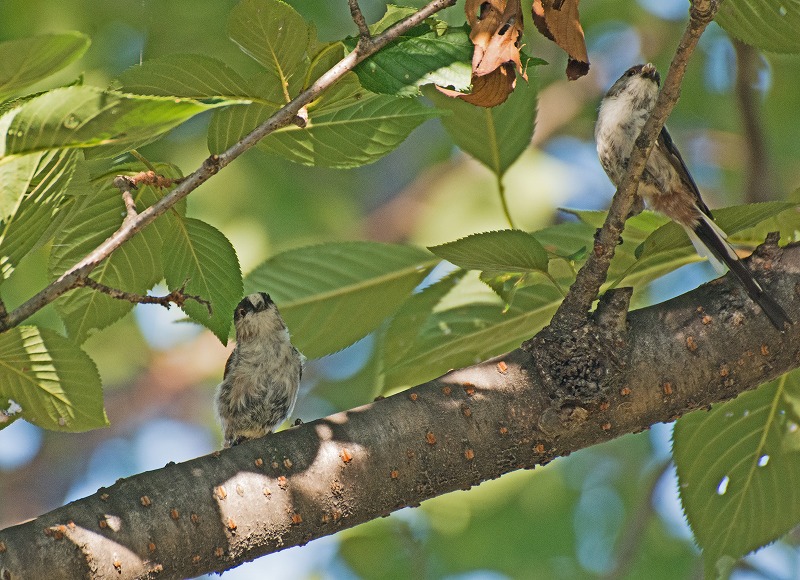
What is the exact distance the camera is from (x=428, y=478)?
202 cm

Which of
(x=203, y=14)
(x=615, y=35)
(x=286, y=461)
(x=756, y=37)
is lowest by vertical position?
(x=286, y=461)

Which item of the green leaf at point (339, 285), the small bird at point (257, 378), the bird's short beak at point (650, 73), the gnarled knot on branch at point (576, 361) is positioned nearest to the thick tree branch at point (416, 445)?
the gnarled knot on branch at point (576, 361)

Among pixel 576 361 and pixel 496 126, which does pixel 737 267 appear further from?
pixel 496 126

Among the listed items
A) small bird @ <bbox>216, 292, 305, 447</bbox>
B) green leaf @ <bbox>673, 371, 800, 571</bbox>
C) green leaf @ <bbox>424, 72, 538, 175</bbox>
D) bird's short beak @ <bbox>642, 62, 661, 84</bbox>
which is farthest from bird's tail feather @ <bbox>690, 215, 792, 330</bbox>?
small bird @ <bbox>216, 292, 305, 447</bbox>

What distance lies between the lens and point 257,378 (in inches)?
153

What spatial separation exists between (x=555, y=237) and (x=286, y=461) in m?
0.95

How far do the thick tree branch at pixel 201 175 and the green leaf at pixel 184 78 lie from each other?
0.18m

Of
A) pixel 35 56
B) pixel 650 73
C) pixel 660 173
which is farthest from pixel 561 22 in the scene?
pixel 650 73

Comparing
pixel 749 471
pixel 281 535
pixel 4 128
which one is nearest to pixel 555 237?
pixel 749 471

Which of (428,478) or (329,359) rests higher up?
(329,359)

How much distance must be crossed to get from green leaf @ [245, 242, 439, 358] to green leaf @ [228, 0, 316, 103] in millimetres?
775

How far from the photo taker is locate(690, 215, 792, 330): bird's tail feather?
2135mm

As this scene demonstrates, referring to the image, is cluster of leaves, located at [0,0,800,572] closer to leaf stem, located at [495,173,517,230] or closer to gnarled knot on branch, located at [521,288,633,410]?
leaf stem, located at [495,173,517,230]

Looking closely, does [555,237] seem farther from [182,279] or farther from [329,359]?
[329,359]
